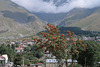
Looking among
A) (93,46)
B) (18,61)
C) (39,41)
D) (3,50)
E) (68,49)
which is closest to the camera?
(39,41)

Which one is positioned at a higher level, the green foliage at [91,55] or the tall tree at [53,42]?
the tall tree at [53,42]

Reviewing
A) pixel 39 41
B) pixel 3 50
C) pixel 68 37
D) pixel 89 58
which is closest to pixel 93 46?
pixel 89 58

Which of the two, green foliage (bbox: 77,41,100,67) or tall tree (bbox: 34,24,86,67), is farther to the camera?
green foliage (bbox: 77,41,100,67)

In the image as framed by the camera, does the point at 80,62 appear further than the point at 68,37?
Yes

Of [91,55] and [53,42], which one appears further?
[91,55]

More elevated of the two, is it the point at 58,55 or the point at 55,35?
the point at 55,35

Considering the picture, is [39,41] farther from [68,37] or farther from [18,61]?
[18,61]

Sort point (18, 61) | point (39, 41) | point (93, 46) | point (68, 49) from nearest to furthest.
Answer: point (39, 41) → point (68, 49) → point (93, 46) → point (18, 61)

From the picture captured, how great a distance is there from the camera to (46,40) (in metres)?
16.7

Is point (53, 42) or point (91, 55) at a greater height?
point (53, 42)

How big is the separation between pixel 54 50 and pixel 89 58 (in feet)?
80.1

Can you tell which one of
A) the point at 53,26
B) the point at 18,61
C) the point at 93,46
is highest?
the point at 53,26

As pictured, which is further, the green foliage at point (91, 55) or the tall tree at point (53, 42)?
the green foliage at point (91, 55)

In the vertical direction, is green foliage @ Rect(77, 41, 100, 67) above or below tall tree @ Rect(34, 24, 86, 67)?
below
